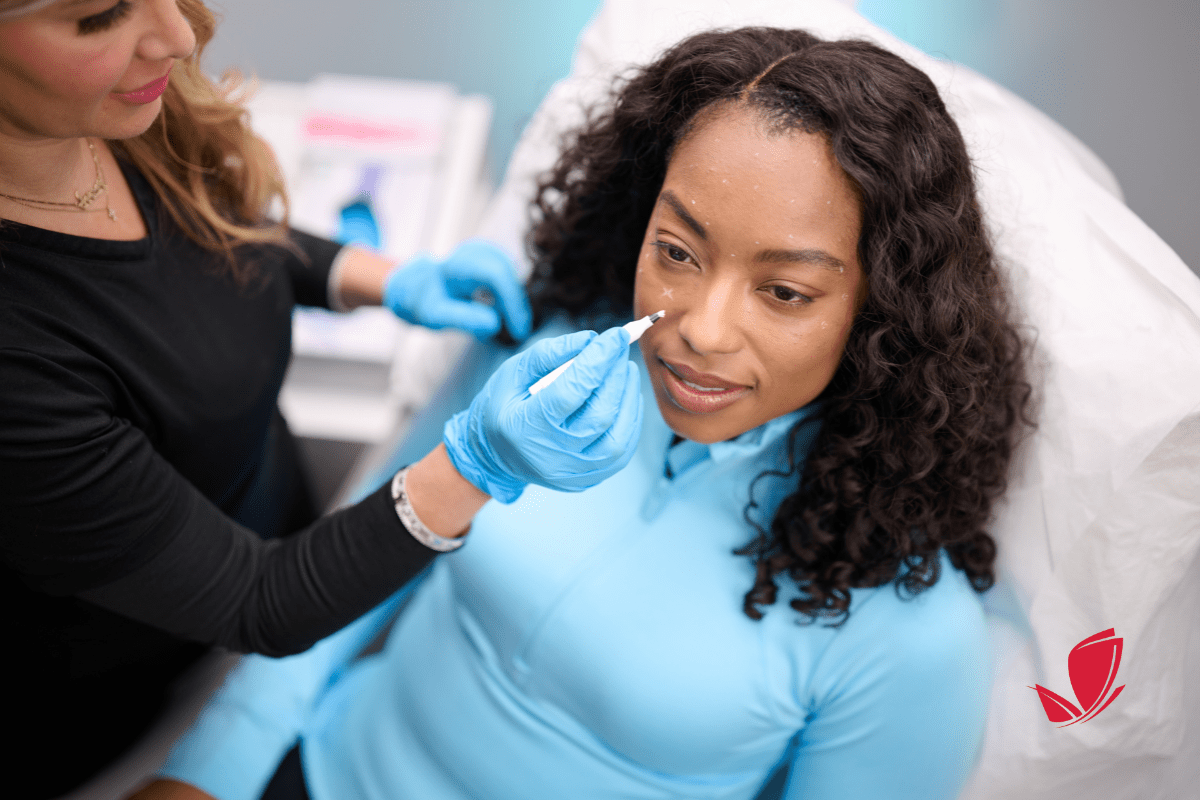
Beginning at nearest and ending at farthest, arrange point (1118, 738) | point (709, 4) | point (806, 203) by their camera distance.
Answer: point (806, 203) < point (1118, 738) < point (709, 4)

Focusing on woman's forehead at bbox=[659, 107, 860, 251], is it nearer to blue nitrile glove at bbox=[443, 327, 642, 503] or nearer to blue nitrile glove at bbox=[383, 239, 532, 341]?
blue nitrile glove at bbox=[443, 327, 642, 503]

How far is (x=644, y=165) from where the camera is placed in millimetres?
838

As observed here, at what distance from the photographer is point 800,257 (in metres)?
0.64

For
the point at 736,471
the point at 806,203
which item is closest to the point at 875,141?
the point at 806,203

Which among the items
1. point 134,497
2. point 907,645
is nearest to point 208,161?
point 134,497

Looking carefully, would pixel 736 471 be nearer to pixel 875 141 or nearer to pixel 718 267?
pixel 718 267

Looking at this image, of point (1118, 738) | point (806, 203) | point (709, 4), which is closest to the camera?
point (806, 203)

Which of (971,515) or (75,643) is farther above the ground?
(971,515)

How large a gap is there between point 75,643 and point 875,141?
0.92 m

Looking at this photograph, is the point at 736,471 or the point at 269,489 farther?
the point at 269,489

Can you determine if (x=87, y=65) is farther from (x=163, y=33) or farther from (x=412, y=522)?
(x=412, y=522)

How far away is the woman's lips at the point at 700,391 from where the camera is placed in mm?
711

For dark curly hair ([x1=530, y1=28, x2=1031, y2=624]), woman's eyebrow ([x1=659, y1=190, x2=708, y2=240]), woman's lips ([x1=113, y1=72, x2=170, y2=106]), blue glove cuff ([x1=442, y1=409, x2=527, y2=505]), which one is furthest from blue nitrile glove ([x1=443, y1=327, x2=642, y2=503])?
woman's lips ([x1=113, y1=72, x2=170, y2=106])

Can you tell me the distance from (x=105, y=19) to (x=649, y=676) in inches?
27.6
